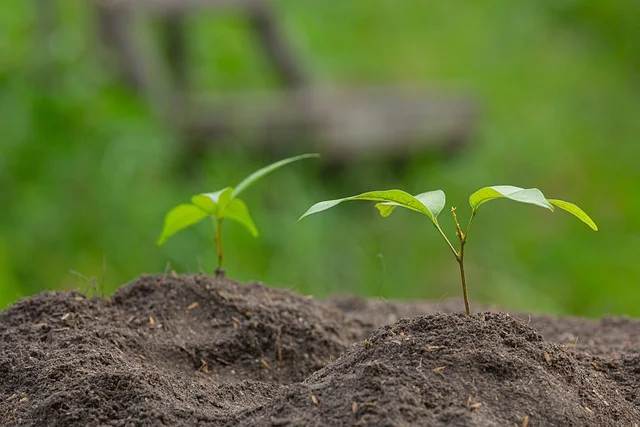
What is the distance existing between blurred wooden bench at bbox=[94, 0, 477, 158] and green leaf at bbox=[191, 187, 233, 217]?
282cm

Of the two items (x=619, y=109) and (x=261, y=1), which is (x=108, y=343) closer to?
(x=261, y=1)

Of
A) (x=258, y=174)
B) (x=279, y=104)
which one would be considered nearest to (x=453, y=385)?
(x=258, y=174)

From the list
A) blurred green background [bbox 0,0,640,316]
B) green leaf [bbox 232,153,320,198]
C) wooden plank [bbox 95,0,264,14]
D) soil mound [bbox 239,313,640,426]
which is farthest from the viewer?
wooden plank [bbox 95,0,264,14]

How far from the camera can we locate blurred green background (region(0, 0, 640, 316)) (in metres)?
3.76

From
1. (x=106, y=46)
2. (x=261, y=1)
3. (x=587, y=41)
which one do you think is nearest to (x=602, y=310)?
(x=261, y=1)

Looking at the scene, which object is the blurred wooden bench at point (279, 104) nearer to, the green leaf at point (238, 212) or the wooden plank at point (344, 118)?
the wooden plank at point (344, 118)

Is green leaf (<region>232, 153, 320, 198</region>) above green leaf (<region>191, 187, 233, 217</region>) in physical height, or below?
above

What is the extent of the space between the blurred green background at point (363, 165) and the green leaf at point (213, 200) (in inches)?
34.2

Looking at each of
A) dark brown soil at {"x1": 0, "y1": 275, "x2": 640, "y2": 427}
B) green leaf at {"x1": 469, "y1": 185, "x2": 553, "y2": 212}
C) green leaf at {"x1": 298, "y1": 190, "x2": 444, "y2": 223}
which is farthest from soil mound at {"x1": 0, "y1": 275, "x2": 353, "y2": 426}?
green leaf at {"x1": 469, "y1": 185, "x2": 553, "y2": 212}

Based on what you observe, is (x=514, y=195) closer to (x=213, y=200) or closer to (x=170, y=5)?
(x=213, y=200)

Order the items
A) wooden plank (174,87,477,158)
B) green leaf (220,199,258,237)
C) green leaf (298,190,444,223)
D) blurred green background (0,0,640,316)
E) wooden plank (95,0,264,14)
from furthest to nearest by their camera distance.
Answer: wooden plank (174,87,477,158), wooden plank (95,0,264,14), blurred green background (0,0,640,316), green leaf (220,199,258,237), green leaf (298,190,444,223)

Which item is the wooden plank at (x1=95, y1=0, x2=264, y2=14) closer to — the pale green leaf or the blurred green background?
the blurred green background

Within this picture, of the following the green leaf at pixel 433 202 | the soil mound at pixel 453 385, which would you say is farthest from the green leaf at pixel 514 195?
the soil mound at pixel 453 385

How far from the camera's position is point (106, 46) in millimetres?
4426
